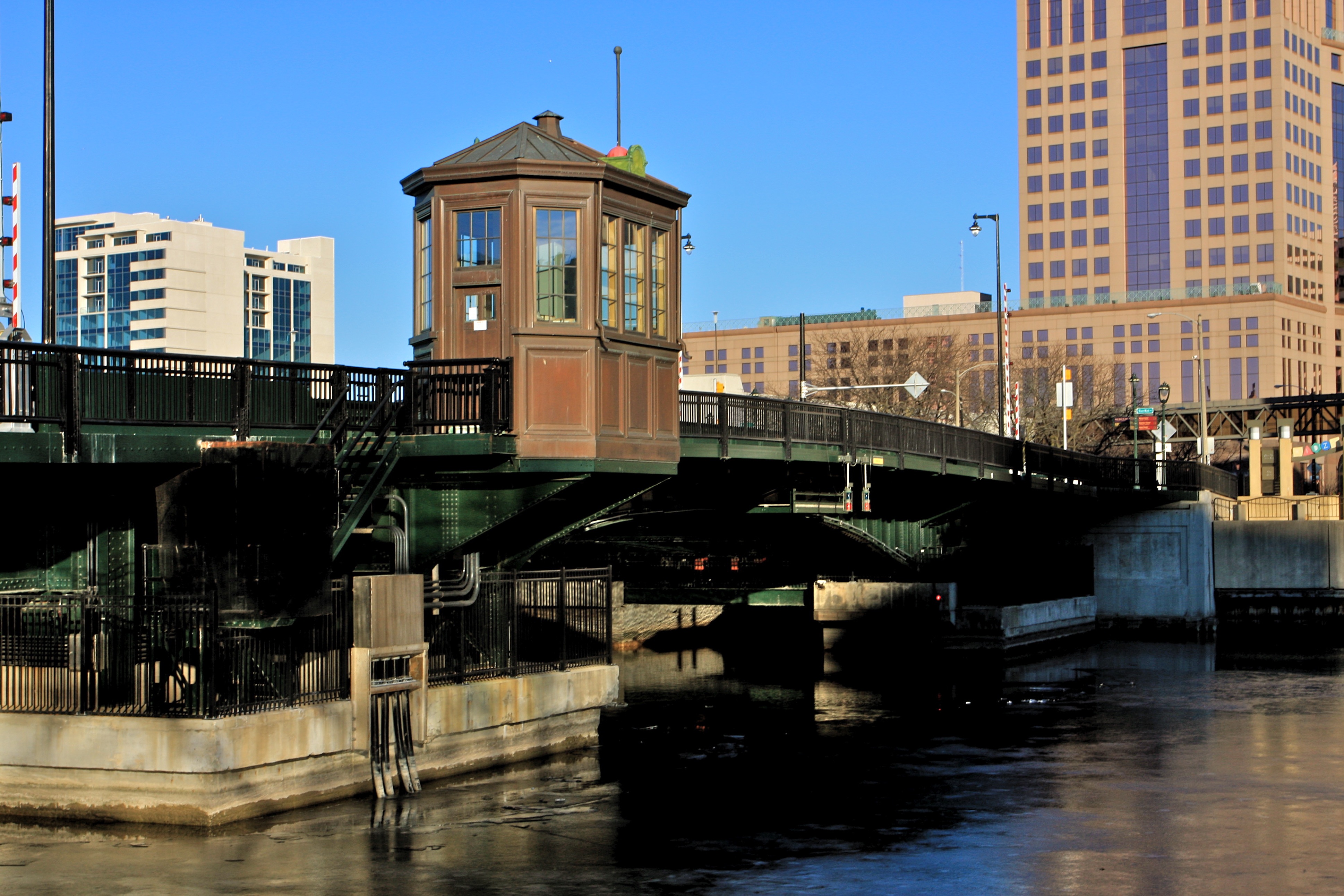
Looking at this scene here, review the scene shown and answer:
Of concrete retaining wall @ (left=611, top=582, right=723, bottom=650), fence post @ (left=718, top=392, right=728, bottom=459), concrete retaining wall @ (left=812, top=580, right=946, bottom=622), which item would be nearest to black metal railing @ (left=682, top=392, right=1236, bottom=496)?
fence post @ (left=718, top=392, right=728, bottom=459)

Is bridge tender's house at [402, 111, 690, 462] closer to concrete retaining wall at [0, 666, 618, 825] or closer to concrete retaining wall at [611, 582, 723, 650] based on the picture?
concrete retaining wall at [0, 666, 618, 825]

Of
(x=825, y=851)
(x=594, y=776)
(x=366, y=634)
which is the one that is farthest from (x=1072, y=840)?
(x=366, y=634)

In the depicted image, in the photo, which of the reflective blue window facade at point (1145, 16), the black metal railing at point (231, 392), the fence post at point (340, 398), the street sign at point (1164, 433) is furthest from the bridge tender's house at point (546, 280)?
the reflective blue window facade at point (1145, 16)

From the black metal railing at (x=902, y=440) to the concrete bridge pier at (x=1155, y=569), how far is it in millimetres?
1403

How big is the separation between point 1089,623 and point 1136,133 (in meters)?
135

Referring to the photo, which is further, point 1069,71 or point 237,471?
point 1069,71

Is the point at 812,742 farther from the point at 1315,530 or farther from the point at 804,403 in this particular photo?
the point at 1315,530

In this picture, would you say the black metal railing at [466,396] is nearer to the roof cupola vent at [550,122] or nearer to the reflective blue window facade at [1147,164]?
the roof cupola vent at [550,122]

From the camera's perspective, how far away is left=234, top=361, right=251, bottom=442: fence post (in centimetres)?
2141

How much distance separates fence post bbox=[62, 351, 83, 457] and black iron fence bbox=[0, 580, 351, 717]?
2.22 metres

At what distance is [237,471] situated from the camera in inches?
805

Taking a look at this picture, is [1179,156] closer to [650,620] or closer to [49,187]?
[650,620]

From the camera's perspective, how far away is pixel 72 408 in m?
19.4

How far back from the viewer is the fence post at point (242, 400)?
70.2 ft
